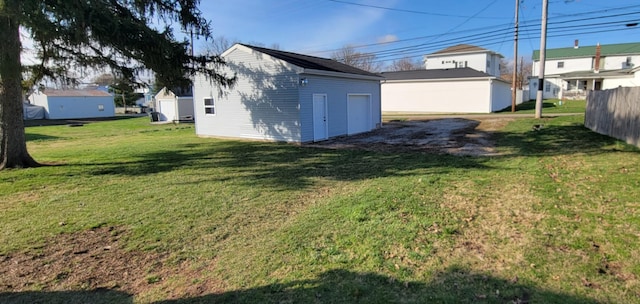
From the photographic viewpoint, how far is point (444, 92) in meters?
30.7

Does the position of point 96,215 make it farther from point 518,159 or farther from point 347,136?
point 347,136

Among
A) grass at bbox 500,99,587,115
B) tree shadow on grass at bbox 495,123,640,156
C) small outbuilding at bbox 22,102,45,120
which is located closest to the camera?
tree shadow on grass at bbox 495,123,640,156

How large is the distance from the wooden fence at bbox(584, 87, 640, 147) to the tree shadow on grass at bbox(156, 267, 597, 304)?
9325mm

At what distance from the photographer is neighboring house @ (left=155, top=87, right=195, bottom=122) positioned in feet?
104

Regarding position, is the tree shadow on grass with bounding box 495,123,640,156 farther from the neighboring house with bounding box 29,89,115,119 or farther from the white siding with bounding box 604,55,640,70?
the white siding with bounding box 604,55,640,70

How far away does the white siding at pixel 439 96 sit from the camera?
1137 inches

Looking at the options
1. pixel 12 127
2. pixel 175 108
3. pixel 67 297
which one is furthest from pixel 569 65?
pixel 67 297

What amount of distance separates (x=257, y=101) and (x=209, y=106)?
10.3ft

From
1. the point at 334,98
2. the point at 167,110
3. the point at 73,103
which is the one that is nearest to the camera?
the point at 334,98

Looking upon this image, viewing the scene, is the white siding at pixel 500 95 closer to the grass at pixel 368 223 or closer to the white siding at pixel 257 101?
the grass at pixel 368 223

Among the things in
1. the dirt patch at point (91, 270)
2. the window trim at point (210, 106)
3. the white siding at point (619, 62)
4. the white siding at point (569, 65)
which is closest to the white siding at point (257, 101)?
the window trim at point (210, 106)

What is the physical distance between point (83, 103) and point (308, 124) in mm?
42170

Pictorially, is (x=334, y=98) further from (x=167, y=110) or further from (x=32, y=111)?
(x=32, y=111)

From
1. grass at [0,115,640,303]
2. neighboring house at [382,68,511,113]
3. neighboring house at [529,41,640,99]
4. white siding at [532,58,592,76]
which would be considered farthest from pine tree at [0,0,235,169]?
white siding at [532,58,592,76]
